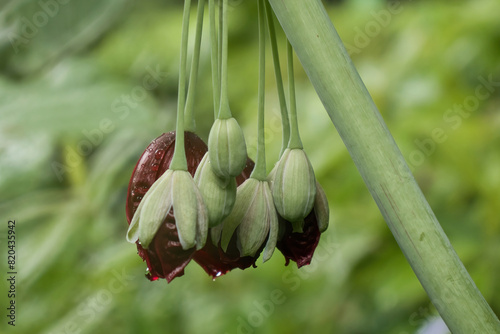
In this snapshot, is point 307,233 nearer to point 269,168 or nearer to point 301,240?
point 301,240

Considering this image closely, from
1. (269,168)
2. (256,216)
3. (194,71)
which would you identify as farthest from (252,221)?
(269,168)

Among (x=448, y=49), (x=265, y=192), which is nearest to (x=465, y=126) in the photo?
(x=448, y=49)

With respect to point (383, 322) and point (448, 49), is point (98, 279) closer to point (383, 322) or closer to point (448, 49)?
point (383, 322)

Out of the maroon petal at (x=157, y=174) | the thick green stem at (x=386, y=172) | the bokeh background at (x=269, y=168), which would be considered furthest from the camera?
the bokeh background at (x=269, y=168)

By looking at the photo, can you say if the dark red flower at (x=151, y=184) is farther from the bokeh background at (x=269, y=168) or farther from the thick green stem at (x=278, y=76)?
the bokeh background at (x=269, y=168)

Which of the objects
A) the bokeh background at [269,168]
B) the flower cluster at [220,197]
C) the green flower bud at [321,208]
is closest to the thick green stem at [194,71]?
the flower cluster at [220,197]

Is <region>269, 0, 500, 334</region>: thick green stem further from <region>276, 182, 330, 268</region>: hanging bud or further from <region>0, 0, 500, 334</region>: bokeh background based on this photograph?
<region>0, 0, 500, 334</region>: bokeh background
